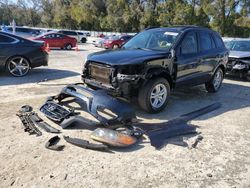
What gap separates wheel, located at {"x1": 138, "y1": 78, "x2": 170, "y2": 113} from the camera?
6.07 m

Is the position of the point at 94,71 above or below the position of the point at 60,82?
above

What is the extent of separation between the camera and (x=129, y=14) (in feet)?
184

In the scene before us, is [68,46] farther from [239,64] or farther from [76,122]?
[76,122]

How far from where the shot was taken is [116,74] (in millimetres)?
5906

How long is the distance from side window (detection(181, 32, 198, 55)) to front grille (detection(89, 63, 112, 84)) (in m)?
2.01

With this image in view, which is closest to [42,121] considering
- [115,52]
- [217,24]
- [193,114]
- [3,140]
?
[3,140]

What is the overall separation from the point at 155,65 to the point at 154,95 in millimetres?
628

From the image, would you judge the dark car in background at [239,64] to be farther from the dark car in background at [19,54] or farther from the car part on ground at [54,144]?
the car part on ground at [54,144]

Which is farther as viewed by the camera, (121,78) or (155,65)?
(155,65)

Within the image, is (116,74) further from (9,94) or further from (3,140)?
(9,94)

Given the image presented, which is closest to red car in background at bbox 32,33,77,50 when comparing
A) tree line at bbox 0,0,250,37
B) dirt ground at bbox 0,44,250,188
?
dirt ground at bbox 0,44,250,188

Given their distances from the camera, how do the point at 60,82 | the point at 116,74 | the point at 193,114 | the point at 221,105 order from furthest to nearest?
the point at 60,82
the point at 221,105
the point at 193,114
the point at 116,74

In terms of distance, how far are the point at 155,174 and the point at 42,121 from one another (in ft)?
8.30

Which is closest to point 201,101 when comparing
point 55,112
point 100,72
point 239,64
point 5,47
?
point 100,72
